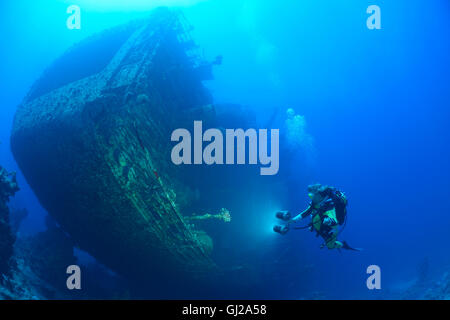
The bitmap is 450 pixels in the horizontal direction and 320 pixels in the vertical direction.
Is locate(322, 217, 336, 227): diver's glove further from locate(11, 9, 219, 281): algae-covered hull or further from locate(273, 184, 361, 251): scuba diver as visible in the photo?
locate(11, 9, 219, 281): algae-covered hull

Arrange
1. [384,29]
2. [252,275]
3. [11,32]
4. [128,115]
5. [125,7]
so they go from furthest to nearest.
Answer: [384,29], [11,32], [125,7], [252,275], [128,115]

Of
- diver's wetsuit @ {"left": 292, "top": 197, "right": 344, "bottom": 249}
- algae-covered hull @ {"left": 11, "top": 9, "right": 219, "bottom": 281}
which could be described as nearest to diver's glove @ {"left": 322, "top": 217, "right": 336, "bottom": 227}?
diver's wetsuit @ {"left": 292, "top": 197, "right": 344, "bottom": 249}

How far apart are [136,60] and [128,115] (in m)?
1.92

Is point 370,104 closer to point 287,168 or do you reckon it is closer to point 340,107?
point 340,107

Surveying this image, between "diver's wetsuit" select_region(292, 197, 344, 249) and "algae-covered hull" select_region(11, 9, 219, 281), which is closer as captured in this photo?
"diver's wetsuit" select_region(292, 197, 344, 249)

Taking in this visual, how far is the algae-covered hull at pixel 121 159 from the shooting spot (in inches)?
194

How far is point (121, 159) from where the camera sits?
189 inches

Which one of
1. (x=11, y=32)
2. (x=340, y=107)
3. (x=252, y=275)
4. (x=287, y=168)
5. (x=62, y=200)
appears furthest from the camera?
(x=340, y=107)

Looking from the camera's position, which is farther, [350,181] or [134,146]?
[350,181]

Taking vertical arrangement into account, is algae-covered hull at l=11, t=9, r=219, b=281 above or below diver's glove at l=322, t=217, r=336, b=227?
above

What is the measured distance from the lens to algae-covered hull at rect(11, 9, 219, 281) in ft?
16.1

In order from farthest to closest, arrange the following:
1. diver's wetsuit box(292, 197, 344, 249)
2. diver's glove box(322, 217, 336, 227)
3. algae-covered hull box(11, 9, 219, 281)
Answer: algae-covered hull box(11, 9, 219, 281) < diver's wetsuit box(292, 197, 344, 249) < diver's glove box(322, 217, 336, 227)
